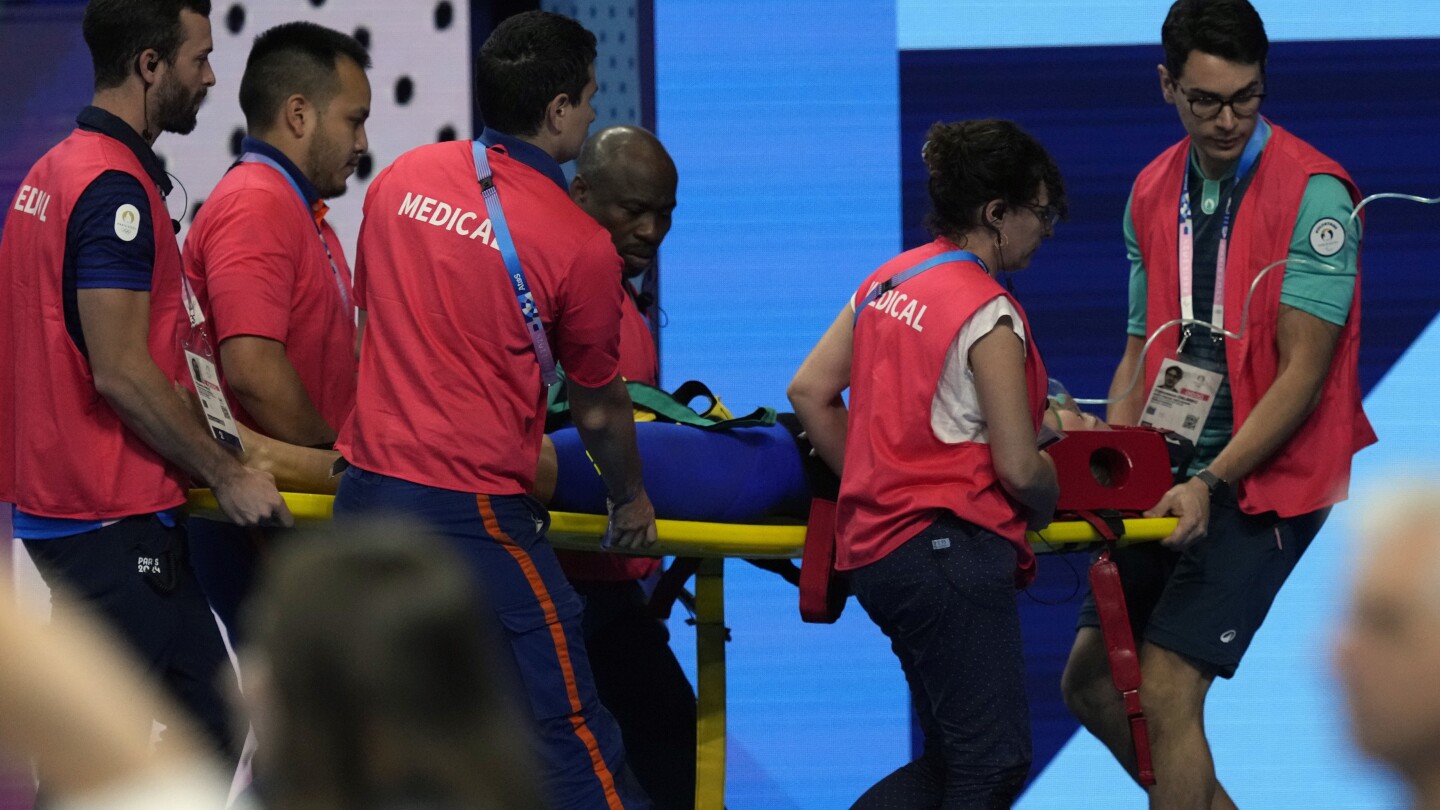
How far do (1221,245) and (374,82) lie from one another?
7.46 feet

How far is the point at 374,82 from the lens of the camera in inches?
182

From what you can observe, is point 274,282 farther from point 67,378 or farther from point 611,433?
point 611,433

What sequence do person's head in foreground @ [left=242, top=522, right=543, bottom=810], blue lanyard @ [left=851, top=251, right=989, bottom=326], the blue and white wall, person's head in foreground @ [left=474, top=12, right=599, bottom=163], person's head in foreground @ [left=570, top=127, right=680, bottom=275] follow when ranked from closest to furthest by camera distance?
person's head in foreground @ [left=242, top=522, right=543, bottom=810] < person's head in foreground @ [left=474, top=12, right=599, bottom=163] < blue lanyard @ [left=851, top=251, right=989, bottom=326] < person's head in foreground @ [left=570, top=127, right=680, bottom=275] < the blue and white wall

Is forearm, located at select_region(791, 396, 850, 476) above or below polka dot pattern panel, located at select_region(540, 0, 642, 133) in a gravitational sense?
below

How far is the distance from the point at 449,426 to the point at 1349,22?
113 inches

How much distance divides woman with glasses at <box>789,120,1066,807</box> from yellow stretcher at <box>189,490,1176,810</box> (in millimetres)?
148

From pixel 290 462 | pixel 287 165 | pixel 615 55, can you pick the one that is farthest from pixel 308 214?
pixel 615 55

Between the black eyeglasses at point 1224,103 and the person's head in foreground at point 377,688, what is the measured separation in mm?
2583

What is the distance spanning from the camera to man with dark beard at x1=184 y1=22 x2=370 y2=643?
309 cm

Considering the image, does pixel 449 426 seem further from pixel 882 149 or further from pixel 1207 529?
pixel 882 149

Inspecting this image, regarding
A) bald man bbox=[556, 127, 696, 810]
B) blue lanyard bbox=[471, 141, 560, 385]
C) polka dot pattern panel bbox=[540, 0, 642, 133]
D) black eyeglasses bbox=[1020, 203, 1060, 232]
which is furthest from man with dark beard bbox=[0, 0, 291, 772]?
polka dot pattern panel bbox=[540, 0, 642, 133]

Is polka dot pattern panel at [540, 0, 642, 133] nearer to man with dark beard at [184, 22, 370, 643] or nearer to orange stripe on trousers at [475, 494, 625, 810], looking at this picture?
man with dark beard at [184, 22, 370, 643]

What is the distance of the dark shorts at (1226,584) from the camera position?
11.1 feet

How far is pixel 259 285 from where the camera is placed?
10.2ft
